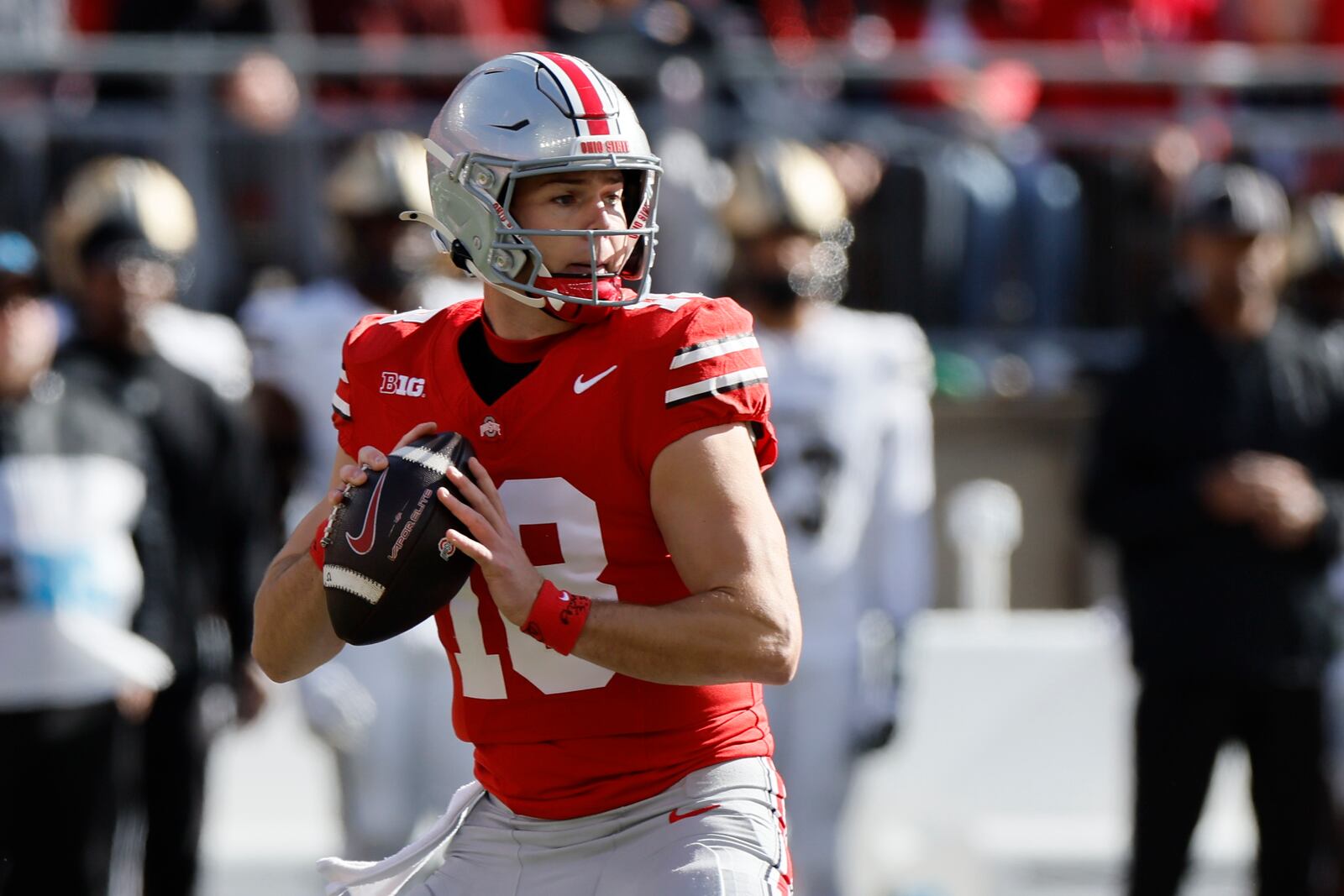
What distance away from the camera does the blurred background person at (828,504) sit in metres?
6.25

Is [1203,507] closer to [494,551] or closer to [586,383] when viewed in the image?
[586,383]

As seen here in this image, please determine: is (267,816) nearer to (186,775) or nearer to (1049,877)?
(186,775)

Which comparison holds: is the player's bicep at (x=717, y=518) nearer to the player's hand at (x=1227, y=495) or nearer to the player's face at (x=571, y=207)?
the player's face at (x=571, y=207)

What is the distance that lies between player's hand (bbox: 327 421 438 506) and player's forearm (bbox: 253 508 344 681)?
234mm

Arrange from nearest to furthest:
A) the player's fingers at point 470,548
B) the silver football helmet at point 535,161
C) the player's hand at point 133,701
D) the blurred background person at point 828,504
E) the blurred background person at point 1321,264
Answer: the player's fingers at point 470,548 → the silver football helmet at point 535,161 → the player's hand at point 133,701 → the blurred background person at point 828,504 → the blurred background person at point 1321,264

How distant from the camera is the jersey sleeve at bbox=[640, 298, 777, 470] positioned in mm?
3039

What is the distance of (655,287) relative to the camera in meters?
7.13

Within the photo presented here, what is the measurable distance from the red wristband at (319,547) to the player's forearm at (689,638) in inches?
18.4

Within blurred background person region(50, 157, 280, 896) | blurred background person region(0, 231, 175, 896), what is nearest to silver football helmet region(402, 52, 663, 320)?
blurred background person region(0, 231, 175, 896)

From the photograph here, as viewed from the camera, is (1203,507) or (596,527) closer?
(596,527)

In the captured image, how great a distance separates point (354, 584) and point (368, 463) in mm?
183

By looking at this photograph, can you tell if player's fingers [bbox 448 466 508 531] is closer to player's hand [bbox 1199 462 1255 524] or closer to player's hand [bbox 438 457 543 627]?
player's hand [bbox 438 457 543 627]

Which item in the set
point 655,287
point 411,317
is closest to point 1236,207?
point 655,287

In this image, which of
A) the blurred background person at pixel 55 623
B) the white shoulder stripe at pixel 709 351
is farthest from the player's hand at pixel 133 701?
the white shoulder stripe at pixel 709 351
